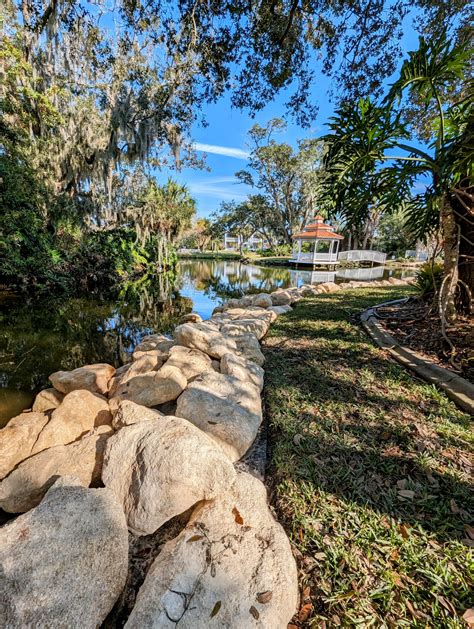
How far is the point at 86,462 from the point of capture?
1757mm

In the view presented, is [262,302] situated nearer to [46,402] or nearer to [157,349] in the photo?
[157,349]

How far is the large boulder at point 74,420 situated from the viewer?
2193 mm

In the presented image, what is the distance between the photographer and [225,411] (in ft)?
7.03

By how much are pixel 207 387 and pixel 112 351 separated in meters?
3.30

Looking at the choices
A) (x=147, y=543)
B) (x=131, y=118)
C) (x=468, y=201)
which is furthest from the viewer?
(x=131, y=118)

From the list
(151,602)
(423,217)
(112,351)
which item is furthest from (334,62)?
(151,602)

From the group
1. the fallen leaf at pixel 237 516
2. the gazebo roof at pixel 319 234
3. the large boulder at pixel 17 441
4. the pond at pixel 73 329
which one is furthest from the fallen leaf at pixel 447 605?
the gazebo roof at pixel 319 234

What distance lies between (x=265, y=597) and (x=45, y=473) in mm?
1560

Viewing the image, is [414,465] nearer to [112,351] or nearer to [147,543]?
[147,543]

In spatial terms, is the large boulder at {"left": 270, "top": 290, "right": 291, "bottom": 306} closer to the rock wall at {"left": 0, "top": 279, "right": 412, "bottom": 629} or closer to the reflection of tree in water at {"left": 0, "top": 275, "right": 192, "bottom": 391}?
the reflection of tree in water at {"left": 0, "top": 275, "right": 192, "bottom": 391}

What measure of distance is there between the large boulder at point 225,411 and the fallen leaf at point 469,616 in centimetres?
130

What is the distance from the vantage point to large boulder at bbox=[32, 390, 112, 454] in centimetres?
219

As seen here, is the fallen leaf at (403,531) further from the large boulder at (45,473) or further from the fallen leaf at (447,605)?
the large boulder at (45,473)

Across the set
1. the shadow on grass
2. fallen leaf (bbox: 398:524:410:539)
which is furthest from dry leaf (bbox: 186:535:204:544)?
fallen leaf (bbox: 398:524:410:539)
